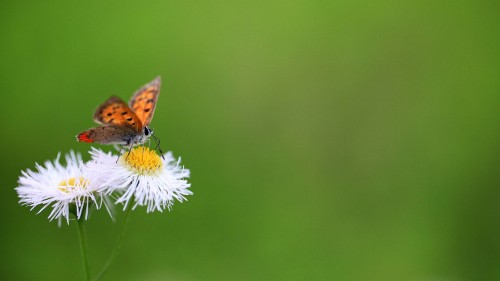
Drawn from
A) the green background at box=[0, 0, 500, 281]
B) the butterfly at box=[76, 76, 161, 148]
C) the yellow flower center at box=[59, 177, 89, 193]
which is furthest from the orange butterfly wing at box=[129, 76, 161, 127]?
the green background at box=[0, 0, 500, 281]

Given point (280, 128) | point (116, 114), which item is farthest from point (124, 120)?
point (280, 128)

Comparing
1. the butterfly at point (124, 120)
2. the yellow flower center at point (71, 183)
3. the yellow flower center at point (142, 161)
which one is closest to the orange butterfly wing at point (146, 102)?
the butterfly at point (124, 120)

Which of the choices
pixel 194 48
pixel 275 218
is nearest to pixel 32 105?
pixel 194 48

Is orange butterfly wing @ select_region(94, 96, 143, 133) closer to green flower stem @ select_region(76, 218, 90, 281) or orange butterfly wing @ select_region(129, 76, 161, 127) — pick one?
orange butterfly wing @ select_region(129, 76, 161, 127)

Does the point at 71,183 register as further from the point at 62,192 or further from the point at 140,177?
the point at 140,177

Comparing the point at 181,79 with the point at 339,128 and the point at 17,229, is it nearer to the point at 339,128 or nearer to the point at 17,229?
the point at 339,128
